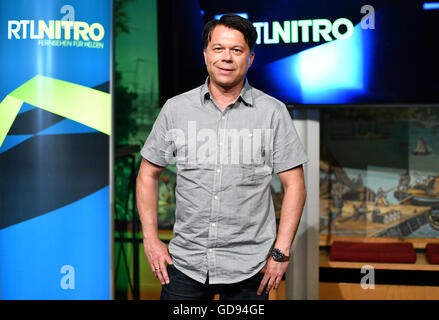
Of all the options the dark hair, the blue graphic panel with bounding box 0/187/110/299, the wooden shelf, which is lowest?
the wooden shelf

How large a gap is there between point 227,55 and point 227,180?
412mm

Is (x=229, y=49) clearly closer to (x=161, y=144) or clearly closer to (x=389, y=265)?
(x=161, y=144)

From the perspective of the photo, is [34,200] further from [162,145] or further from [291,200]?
[291,200]

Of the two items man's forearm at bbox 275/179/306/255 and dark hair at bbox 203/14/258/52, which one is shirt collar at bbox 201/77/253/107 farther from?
man's forearm at bbox 275/179/306/255

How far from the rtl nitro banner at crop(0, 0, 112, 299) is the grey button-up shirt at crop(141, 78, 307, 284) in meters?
0.92

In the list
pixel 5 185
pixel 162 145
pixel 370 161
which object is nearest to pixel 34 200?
pixel 5 185

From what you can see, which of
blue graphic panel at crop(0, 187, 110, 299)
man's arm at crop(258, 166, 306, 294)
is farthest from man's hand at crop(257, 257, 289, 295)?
blue graphic panel at crop(0, 187, 110, 299)

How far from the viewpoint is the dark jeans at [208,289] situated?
193cm

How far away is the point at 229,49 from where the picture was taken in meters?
1.92

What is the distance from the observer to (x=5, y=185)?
9.08ft

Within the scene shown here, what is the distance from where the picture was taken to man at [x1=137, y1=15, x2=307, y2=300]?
192cm

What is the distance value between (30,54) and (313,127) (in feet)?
4.74

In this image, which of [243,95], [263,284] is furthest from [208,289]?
[243,95]

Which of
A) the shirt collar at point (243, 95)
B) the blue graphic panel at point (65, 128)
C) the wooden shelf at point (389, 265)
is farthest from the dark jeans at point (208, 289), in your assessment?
the wooden shelf at point (389, 265)
